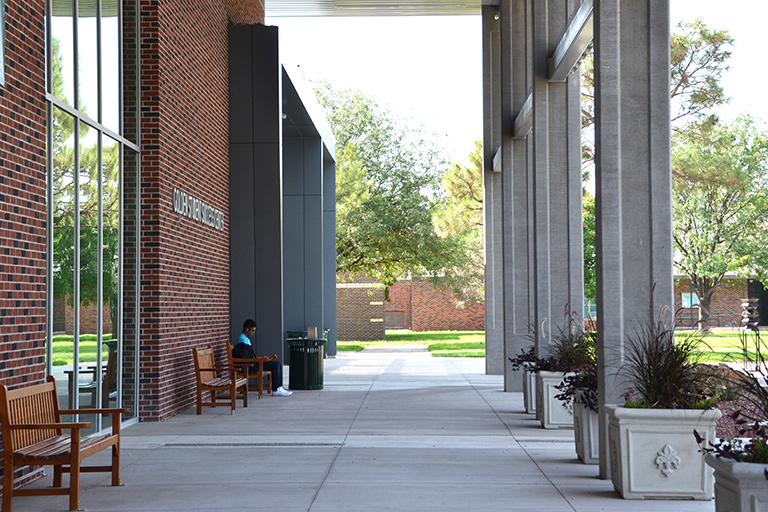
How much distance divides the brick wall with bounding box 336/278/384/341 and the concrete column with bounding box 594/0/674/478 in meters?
35.0

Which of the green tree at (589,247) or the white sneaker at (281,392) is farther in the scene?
the green tree at (589,247)

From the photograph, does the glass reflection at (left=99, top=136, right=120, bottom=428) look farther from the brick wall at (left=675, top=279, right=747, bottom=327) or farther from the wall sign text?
the brick wall at (left=675, top=279, right=747, bottom=327)

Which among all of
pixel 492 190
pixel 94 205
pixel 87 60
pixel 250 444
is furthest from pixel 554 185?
pixel 492 190

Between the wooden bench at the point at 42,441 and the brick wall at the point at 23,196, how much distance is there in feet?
0.98

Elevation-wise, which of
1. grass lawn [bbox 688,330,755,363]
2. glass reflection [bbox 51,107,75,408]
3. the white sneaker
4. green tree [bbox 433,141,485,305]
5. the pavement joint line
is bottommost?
the white sneaker

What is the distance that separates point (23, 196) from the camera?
25.1ft

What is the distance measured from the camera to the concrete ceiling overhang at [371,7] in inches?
865

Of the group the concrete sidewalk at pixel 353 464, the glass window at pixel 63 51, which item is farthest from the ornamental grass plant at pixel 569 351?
the glass window at pixel 63 51

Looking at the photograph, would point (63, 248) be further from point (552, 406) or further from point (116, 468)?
point (552, 406)

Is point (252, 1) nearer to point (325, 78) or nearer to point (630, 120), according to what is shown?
point (630, 120)

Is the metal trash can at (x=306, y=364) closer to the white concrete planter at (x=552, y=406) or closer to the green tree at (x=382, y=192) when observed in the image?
the white concrete planter at (x=552, y=406)

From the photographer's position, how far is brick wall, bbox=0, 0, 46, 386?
287 inches

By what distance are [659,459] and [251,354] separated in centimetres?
939

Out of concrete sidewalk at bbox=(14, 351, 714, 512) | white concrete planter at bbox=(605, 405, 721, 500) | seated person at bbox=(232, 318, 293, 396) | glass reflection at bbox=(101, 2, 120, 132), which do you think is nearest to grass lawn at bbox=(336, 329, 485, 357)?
seated person at bbox=(232, 318, 293, 396)
